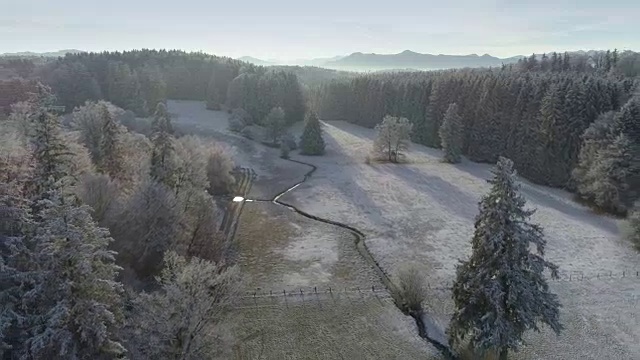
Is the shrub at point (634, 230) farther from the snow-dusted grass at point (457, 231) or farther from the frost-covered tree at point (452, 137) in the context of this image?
the frost-covered tree at point (452, 137)

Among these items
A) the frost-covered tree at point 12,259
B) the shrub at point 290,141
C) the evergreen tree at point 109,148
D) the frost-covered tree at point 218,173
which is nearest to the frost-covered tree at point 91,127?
the evergreen tree at point 109,148

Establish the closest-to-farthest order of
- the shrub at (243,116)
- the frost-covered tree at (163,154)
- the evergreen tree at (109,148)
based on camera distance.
→ the frost-covered tree at (163,154)
the evergreen tree at (109,148)
the shrub at (243,116)

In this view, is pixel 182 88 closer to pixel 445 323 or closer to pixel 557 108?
pixel 557 108

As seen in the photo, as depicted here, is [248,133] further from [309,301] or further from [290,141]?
[309,301]

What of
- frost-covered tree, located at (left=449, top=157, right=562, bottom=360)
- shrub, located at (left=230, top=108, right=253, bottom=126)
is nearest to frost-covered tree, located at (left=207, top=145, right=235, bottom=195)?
shrub, located at (left=230, top=108, right=253, bottom=126)

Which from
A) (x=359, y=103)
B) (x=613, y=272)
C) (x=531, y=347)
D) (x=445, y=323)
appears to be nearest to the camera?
(x=531, y=347)

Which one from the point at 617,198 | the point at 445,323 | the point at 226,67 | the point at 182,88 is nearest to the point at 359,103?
the point at 226,67
